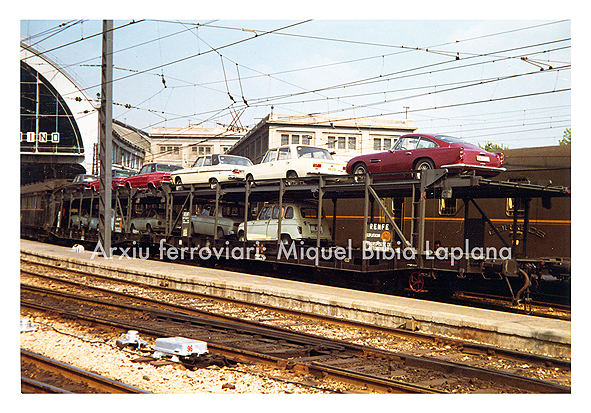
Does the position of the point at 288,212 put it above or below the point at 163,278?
above

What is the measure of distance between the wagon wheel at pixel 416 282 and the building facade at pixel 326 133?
25.1 ft

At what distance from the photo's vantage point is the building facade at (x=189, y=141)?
2468 cm

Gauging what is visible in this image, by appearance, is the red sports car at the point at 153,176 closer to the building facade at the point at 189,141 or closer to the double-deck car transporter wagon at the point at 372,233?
the double-deck car transporter wagon at the point at 372,233

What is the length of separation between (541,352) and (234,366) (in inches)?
177

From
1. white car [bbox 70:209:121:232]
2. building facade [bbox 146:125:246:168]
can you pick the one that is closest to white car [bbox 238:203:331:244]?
building facade [bbox 146:125:246:168]

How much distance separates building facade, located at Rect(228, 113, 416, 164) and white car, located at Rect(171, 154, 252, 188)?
2988 millimetres

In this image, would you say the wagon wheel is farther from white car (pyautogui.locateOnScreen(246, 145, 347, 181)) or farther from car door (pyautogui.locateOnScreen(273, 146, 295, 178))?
car door (pyautogui.locateOnScreen(273, 146, 295, 178))

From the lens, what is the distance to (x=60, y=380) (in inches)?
237

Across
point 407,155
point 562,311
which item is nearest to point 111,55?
point 407,155

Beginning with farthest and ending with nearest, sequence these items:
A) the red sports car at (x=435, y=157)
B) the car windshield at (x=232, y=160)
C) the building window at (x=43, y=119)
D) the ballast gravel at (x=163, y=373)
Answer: the car windshield at (x=232, y=160), the red sports car at (x=435, y=157), the building window at (x=43, y=119), the ballast gravel at (x=163, y=373)

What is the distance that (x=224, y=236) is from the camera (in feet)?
54.5

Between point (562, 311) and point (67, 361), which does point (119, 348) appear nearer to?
point (67, 361)

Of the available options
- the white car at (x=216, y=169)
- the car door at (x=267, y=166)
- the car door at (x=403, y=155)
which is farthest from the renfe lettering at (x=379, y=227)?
the white car at (x=216, y=169)

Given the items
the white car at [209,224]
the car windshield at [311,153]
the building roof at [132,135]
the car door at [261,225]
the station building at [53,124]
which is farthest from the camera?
the building roof at [132,135]
